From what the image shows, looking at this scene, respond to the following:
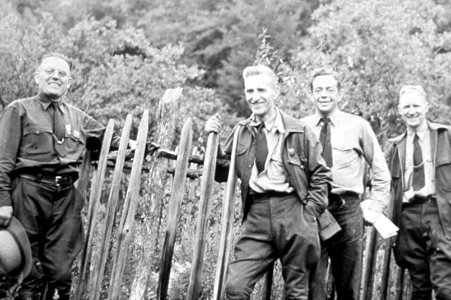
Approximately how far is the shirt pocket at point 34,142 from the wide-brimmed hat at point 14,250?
1.67ft

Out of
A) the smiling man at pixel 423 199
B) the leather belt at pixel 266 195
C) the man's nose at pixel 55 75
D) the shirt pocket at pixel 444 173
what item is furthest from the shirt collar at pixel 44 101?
the shirt pocket at pixel 444 173

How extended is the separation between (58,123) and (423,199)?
2.96 metres

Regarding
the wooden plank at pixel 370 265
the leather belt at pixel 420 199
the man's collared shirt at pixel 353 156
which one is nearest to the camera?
the man's collared shirt at pixel 353 156

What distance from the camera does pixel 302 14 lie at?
2708 cm

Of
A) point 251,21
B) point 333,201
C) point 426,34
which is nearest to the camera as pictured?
point 333,201

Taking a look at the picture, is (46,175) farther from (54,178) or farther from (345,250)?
(345,250)

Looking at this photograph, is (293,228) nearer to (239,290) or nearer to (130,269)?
(239,290)

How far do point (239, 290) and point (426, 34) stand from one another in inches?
700

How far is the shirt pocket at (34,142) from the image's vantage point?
4.77 meters

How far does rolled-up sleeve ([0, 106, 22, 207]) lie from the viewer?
4621 mm

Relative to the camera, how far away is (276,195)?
15.1 ft

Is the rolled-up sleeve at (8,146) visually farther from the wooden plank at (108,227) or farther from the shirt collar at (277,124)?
the shirt collar at (277,124)

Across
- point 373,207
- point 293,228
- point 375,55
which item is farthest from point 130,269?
point 375,55

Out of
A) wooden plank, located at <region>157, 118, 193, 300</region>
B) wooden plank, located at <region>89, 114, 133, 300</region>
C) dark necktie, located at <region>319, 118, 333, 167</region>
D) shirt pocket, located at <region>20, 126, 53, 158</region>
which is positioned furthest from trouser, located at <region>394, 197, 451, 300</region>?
shirt pocket, located at <region>20, 126, 53, 158</region>
